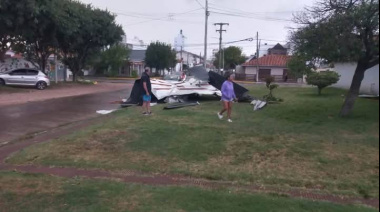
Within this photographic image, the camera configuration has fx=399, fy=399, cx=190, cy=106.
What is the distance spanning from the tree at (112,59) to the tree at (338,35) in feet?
155

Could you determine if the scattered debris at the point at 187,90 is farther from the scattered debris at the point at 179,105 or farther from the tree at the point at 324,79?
the tree at the point at 324,79

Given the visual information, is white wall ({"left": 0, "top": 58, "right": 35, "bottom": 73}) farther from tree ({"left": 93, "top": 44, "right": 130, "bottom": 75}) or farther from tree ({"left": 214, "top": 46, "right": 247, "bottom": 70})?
tree ({"left": 214, "top": 46, "right": 247, "bottom": 70})

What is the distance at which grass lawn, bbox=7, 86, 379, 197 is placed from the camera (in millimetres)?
6395

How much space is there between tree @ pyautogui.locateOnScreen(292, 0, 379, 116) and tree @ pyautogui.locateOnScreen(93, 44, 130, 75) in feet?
155

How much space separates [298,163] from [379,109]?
518 centimetres

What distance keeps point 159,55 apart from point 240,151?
5696cm

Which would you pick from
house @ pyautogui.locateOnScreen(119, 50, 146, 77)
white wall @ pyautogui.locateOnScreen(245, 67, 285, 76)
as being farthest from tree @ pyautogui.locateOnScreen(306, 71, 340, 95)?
house @ pyautogui.locateOnScreen(119, 50, 146, 77)

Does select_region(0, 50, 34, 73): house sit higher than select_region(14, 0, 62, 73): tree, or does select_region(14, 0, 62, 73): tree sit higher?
select_region(14, 0, 62, 73): tree

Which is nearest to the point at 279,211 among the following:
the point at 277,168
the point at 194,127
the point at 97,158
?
the point at 277,168

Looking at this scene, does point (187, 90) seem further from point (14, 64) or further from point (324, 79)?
point (14, 64)

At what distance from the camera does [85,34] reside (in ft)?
119

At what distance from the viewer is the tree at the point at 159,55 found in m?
63.7

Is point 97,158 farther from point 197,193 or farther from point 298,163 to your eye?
point 298,163

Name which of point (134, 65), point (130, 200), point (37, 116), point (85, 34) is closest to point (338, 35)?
point (130, 200)
